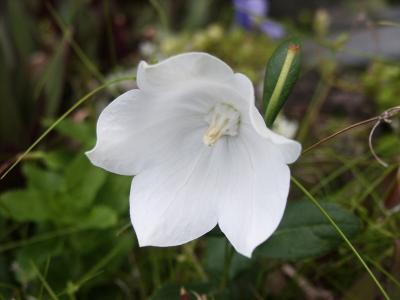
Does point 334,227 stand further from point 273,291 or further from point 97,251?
point 97,251

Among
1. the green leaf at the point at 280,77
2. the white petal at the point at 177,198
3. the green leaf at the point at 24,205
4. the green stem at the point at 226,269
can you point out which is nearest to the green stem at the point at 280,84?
the green leaf at the point at 280,77

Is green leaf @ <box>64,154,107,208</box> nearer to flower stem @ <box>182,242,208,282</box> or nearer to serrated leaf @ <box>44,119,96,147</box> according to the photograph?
serrated leaf @ <box>44,119,96,147</box>

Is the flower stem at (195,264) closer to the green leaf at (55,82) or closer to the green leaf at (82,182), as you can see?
the green leaf at (82,182)

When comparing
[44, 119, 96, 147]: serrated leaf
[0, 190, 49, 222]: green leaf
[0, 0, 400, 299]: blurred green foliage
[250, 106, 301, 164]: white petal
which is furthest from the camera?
[44, 119, 96, 147]: serrated leaf

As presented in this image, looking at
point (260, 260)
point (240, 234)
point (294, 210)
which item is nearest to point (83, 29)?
point (260, 260)

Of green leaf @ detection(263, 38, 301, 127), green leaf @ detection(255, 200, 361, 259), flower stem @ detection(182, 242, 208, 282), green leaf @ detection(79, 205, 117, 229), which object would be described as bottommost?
flower stem @ detection(182, 242, 208, 282)

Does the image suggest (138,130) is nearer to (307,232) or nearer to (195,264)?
(307,232)

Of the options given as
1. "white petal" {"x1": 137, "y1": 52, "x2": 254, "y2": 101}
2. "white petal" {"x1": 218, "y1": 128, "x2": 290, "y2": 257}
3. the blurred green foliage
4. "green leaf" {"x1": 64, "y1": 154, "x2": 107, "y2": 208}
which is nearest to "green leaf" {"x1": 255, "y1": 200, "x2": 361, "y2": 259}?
the blurred green foliage
